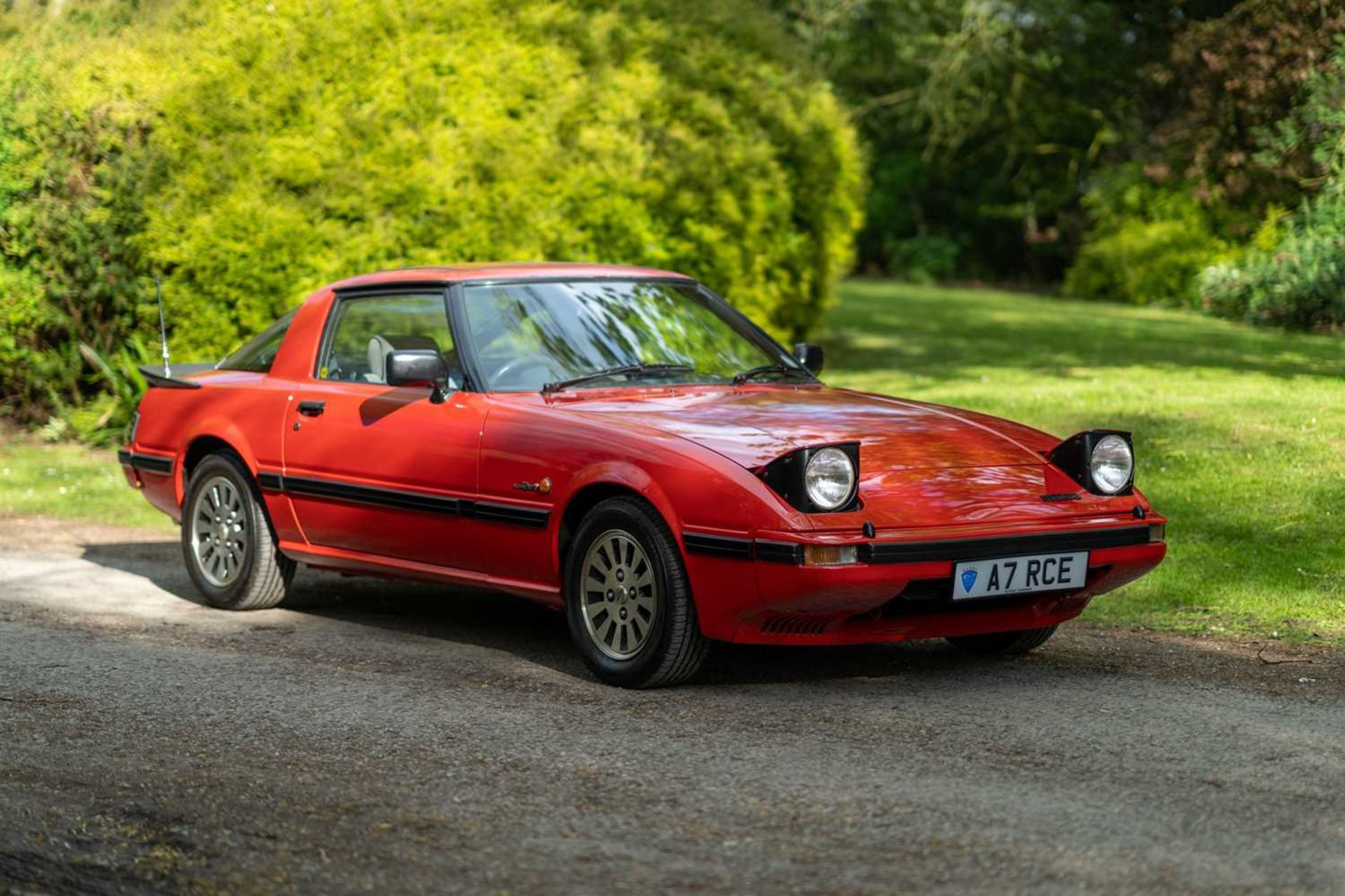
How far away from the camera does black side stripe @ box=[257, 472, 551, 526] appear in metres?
6.83

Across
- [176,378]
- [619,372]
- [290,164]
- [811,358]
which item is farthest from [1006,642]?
[290,164]

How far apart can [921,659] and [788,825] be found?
2.44 meters

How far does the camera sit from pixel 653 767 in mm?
5312

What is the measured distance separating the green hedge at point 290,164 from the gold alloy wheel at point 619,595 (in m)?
7.89

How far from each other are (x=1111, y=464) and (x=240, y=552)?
3.94 meters

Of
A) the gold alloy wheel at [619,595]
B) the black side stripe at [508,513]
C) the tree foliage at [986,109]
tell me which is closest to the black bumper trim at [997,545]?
the gold alloy wheel at [619,595]

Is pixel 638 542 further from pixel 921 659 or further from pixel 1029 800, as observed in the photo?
pixel 1029 800

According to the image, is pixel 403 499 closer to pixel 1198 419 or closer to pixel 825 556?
pixel 825 556

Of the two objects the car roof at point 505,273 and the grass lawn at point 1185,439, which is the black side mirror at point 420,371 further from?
the grass lawn at point 1185,439

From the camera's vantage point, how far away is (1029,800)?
487cm

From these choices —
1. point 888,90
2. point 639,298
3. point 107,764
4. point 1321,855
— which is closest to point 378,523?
point 639,298

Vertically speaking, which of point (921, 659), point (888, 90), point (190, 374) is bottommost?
point (921, 659)

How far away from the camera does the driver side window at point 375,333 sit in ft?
26.0

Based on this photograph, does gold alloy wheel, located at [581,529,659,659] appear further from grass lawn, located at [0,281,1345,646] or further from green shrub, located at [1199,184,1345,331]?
green shrub, located at [1199,184,1345,331]
